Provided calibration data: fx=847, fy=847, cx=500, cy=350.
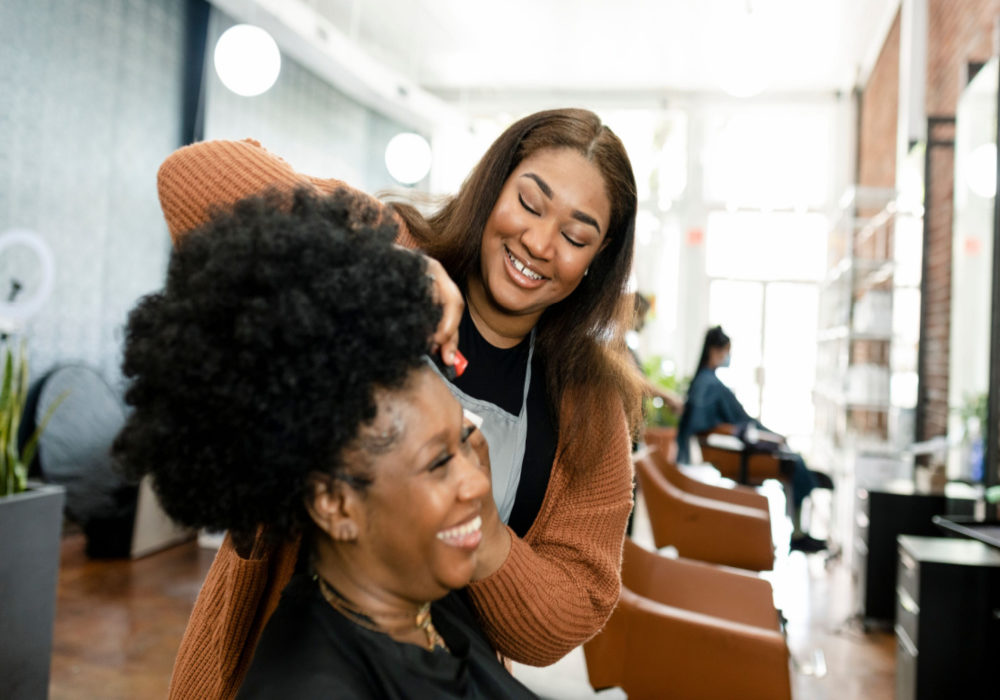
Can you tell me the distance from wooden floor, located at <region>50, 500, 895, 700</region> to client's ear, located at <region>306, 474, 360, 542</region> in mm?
1709

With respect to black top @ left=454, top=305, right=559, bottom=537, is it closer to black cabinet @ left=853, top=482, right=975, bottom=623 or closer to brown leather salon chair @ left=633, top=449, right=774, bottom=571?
brown leather salon chair @ left=633, top=449, right=774, bottom=571

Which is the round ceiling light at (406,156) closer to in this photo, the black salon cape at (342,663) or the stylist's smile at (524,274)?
the stylist's smile at (524,274)

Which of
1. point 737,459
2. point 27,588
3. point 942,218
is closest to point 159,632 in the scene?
point 27,588

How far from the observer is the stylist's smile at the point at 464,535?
89 cm

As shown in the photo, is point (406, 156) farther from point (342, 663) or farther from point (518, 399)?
point (342, 663)

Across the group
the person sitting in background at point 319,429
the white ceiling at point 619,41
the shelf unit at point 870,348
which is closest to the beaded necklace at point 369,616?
the person sitting in background at point 319,429

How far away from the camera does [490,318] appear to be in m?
1.27

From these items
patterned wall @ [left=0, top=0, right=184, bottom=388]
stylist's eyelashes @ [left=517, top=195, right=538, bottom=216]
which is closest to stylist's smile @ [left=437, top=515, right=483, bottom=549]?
stylist's eyelashes @ [left=517, top=195, right=538, bottom=216]

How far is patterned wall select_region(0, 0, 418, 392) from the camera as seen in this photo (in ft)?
14.7

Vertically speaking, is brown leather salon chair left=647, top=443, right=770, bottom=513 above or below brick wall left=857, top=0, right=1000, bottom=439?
below

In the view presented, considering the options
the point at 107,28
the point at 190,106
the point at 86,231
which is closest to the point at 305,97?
the point at 190,106

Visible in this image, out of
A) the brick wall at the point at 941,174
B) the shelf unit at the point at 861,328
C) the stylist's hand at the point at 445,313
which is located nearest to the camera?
the stylist's hand at the point at 445,313

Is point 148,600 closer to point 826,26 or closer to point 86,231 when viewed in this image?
point 86,231

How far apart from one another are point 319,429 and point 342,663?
0.81 ft
